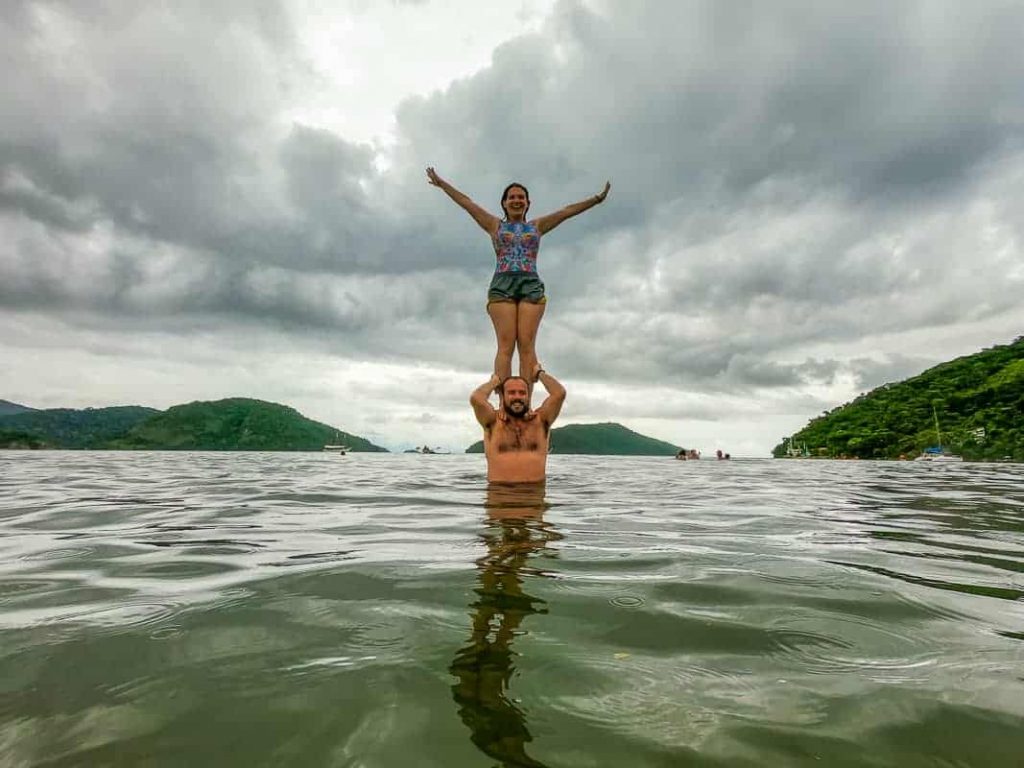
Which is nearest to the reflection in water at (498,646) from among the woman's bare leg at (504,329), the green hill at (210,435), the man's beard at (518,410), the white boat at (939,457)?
the man's beard at (518,410)

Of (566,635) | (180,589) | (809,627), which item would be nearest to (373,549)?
(180,589)

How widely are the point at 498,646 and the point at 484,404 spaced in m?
5.77

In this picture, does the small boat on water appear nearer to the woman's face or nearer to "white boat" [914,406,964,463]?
"white boat" [914,406,964,463]

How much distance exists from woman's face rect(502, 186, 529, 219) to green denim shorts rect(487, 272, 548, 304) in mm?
1085

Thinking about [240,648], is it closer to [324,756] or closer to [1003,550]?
[324,756]

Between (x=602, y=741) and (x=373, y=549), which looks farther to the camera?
(x=373, y=549)

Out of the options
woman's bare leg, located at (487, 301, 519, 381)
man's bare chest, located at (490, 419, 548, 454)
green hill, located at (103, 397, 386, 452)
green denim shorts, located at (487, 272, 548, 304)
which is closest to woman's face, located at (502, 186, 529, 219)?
green denim shorts, located at (487, 272, 548, 304)

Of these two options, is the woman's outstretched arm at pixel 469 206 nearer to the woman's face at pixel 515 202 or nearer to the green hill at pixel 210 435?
the woman's face at pixel 515 202

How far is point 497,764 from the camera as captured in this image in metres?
1.38

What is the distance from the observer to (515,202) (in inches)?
351

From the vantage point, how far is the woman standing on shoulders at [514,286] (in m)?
8.59

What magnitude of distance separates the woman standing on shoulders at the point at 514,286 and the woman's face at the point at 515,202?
18 millimetres

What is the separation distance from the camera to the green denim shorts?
8.58 metres

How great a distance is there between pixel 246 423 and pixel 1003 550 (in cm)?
21969
